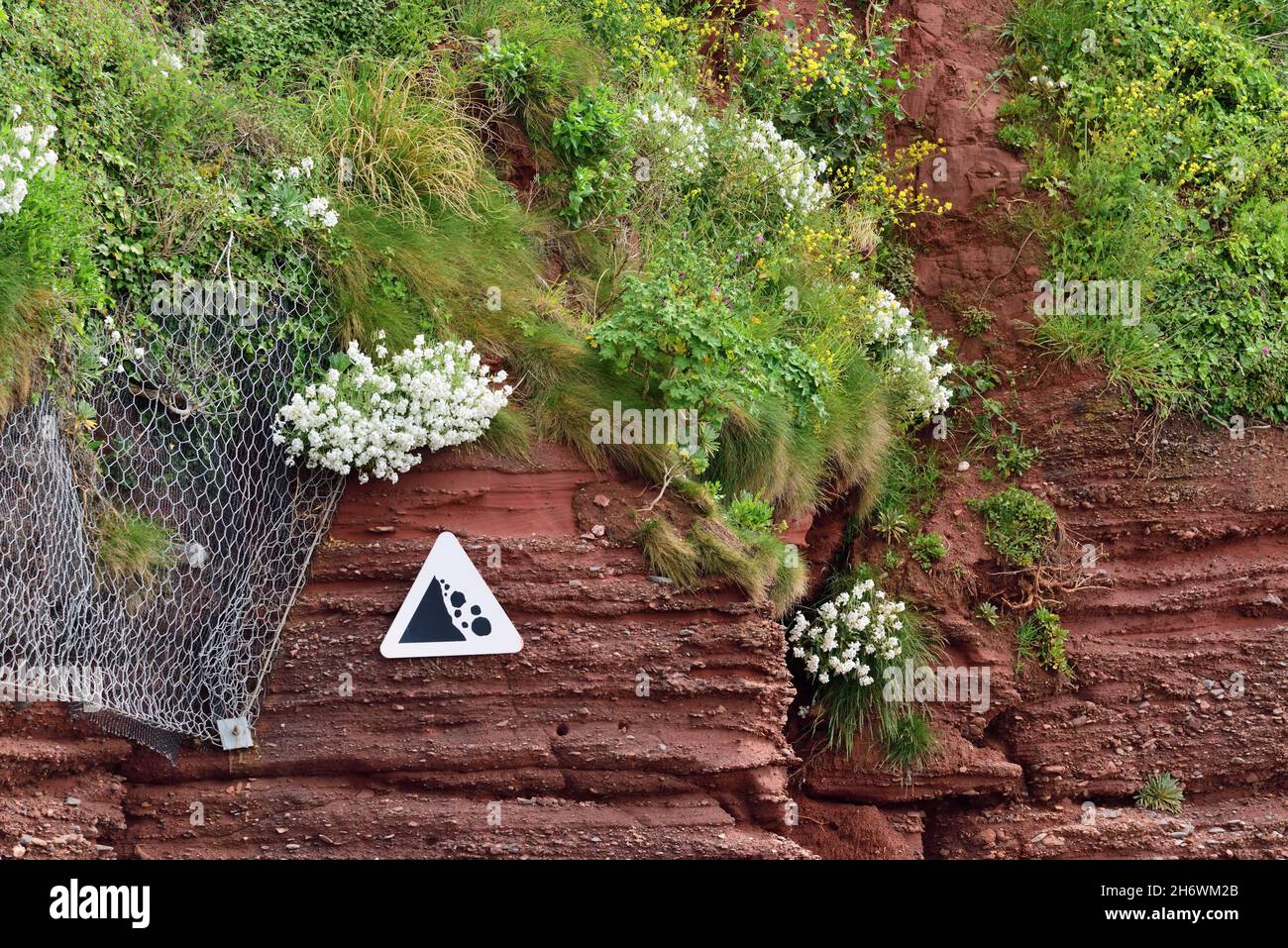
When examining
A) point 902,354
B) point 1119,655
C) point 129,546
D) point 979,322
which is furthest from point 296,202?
point 1119,655


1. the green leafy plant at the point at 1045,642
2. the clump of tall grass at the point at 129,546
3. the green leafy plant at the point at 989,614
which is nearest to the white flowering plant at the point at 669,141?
the green leafy plant at the point at 989,614

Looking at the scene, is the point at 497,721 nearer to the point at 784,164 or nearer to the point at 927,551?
the point at 927,551

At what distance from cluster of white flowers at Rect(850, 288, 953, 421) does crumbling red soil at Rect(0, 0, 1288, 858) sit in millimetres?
536

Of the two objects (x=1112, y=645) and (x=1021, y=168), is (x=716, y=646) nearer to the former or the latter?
(x=1112, y=645)

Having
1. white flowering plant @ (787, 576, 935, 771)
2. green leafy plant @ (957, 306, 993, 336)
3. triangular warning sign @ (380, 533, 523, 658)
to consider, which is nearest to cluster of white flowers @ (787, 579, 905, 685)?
white flowering plant @ (787, 576, 935, 771)

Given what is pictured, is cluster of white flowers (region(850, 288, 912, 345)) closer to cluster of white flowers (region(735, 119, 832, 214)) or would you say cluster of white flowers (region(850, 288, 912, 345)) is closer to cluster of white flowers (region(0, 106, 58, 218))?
cluster of white flowers (region(735, 119, 832, 214))

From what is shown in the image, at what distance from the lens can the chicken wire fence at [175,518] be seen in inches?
241

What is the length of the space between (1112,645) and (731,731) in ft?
10.0

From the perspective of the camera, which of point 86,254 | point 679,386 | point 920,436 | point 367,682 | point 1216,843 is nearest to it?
point 86,254

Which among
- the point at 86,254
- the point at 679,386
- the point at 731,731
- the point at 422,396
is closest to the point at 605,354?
the point at 679,386

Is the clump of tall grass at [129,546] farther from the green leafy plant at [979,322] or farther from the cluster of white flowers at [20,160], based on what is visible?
the green leafy plant at [979,322]

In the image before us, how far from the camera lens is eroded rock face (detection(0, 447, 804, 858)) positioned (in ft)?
21.9

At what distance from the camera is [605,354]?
24.1 ft

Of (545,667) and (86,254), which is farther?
(545,667)
